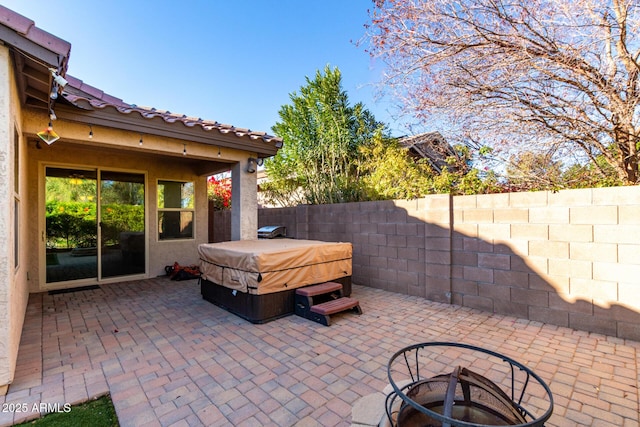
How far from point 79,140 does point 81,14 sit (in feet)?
14.5

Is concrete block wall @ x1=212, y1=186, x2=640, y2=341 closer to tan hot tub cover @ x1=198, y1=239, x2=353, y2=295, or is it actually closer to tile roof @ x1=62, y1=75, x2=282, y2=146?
tan hot tub cover @ x1=198, y1=239, x2=353, y2=295

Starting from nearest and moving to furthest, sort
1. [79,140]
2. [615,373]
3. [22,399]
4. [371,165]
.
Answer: [22,399]
[615,373]
[79,140]
[371,165]

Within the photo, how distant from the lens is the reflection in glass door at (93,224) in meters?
5.91

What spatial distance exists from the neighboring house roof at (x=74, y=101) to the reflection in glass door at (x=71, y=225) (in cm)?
192

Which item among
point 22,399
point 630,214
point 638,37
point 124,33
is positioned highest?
point 124,33

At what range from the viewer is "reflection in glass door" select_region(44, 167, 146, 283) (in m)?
5.91

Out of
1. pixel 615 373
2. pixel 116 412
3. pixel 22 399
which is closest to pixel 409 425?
pixel 116 412

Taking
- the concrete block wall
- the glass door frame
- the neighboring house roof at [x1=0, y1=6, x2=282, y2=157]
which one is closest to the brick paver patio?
the concrete block wall

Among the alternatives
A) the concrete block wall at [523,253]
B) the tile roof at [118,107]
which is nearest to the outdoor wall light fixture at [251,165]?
the tile roof at [118,107]

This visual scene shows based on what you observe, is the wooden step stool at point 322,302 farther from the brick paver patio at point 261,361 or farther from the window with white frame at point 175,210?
the window with white frame at point 175,210

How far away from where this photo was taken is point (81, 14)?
21.3 ft

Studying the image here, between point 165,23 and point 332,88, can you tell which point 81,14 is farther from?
point 332,88

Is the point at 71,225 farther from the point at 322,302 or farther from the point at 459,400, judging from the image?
the point at 459,400

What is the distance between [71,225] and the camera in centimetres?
606
